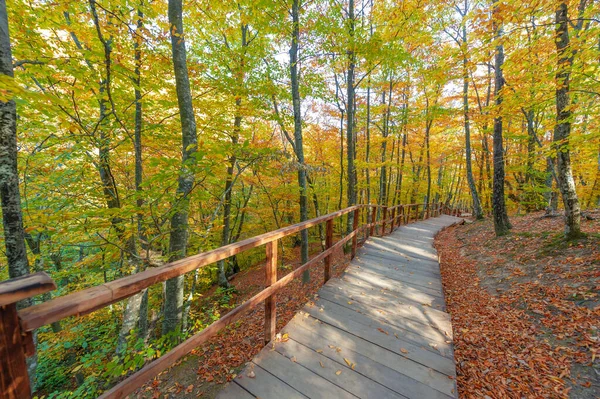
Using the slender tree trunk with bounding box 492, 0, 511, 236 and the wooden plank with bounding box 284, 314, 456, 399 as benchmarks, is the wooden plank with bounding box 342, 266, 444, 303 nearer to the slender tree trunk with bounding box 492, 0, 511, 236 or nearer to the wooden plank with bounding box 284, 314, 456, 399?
the wooden plank with bounding box 284, 314, 456, 399

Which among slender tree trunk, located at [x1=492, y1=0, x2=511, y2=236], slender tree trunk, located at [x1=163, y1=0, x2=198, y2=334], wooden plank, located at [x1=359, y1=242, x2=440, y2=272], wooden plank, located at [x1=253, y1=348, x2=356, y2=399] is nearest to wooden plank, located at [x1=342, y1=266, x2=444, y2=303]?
wooden plank, located at [x1=359, y1=242, x2=440, y2=272]

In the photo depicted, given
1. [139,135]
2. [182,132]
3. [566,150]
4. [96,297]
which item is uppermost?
[139,135]

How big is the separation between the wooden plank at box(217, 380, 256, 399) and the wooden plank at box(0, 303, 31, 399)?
1.38 metres

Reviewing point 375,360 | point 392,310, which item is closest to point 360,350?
point 375,360

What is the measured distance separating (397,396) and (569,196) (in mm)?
6275

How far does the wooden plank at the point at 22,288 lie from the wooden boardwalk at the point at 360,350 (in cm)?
173

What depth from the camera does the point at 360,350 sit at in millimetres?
2590

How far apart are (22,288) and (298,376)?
85.4 inches

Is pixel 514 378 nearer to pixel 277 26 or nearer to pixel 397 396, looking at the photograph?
pixel 397 396

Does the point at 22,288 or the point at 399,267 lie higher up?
the point at 22,288

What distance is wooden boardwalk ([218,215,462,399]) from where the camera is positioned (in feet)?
6.99

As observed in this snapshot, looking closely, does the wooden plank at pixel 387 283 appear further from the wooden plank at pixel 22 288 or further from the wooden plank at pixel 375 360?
the wooden plank at pixel 22 288

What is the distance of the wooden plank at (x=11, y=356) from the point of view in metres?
0.97

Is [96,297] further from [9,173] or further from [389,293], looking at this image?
[389,293]
